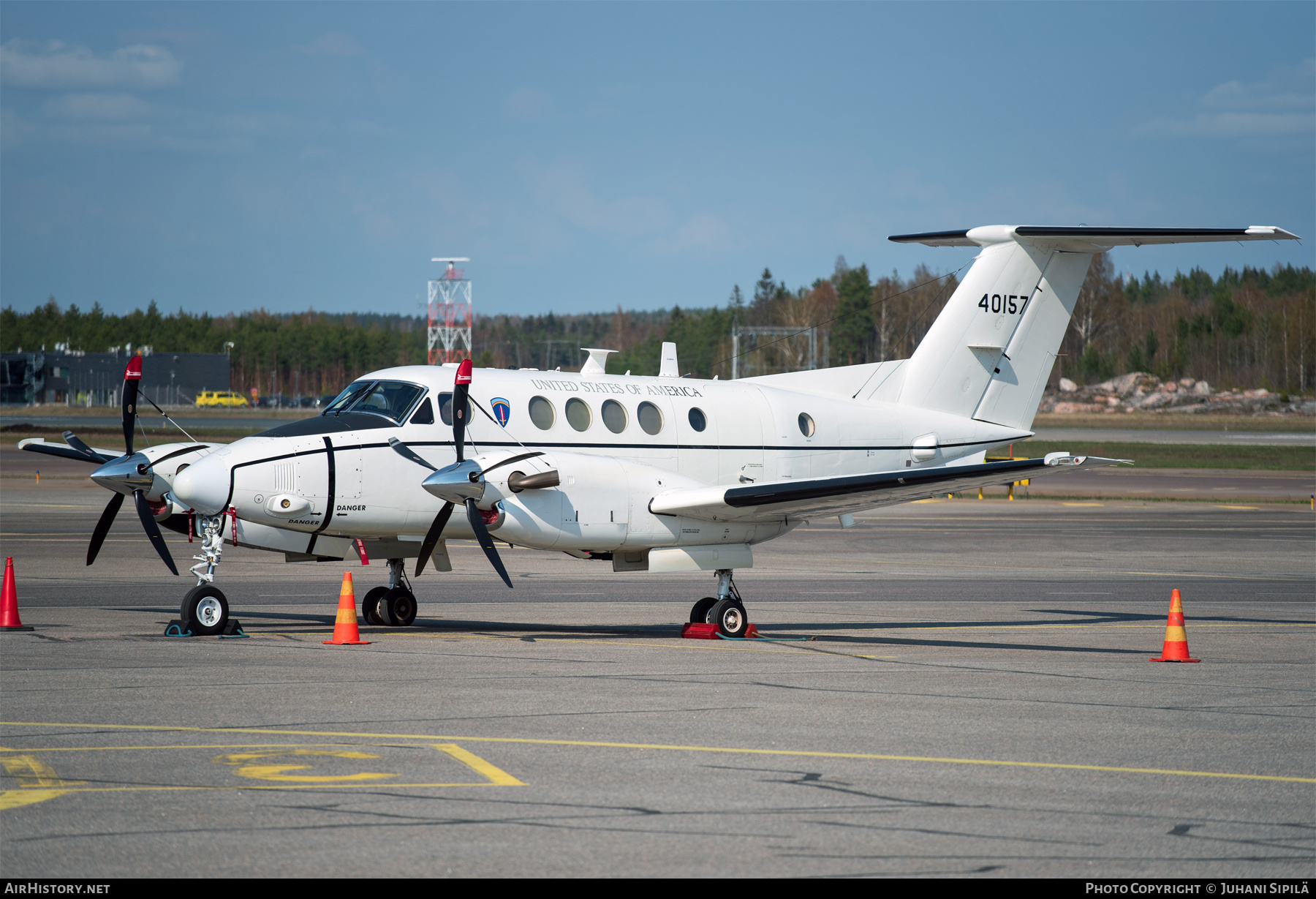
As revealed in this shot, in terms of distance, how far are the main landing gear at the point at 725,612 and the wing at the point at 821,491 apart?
88cm

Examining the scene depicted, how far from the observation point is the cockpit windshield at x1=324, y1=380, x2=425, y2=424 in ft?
50.0

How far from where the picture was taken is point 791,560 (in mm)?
26594

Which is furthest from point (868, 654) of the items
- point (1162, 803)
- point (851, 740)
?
point (1162, 803)

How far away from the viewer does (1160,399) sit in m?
130

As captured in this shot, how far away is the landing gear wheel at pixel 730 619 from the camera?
15.6 m

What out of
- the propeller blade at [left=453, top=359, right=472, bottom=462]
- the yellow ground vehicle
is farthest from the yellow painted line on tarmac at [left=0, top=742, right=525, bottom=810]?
the yellow ground vehicle

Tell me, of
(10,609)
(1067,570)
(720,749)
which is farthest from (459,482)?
(1067,570)

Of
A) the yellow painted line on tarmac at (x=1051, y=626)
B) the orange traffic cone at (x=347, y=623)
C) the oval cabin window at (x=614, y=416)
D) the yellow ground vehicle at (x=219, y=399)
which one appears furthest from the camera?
the yellow ground vehicle at (x=219, y=399)

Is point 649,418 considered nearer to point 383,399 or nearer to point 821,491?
point 821,491

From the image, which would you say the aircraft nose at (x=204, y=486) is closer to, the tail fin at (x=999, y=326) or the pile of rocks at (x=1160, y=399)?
the tail fin at (x=999, y=326)

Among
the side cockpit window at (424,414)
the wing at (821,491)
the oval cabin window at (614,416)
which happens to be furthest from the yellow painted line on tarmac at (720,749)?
the oval cabin window at (614,416)

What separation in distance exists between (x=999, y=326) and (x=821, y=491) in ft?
18.6

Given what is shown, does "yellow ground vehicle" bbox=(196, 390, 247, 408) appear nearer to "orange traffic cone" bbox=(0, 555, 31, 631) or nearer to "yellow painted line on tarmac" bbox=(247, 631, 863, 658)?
"orange traffic cone" bbox=(0, 555, 31, 631)
